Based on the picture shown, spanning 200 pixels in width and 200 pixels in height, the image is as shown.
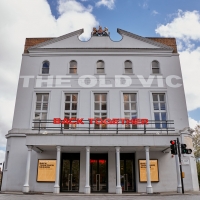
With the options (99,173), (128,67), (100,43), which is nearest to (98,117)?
(99,173)

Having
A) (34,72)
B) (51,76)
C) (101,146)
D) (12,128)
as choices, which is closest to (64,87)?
(51,76)

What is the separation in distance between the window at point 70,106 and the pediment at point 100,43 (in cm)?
551

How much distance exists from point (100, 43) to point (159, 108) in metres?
9.03

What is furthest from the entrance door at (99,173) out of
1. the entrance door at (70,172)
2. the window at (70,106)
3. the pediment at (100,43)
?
the pediment at (100,43)

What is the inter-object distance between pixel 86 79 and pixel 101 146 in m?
7.67

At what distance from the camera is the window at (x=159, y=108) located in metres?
21.3

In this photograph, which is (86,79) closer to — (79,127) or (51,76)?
(51,76)

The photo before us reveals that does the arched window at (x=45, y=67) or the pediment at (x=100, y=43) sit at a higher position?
the pediment at (x=100, y=43)

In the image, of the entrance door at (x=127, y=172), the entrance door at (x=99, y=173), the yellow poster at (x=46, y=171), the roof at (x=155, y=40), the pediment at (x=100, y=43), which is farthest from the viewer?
the roof at (x=155, y=40)

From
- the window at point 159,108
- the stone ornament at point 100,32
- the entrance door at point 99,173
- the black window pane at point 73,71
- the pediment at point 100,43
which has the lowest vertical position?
the entrance door at point 99,173

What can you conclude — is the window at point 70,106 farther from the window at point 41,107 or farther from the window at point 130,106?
the window at point 130,106

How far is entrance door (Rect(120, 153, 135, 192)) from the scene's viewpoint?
19422 mm

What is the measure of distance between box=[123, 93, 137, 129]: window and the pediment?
5445 millimetres

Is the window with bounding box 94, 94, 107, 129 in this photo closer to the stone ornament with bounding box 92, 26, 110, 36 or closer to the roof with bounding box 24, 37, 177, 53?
the stone ornament with bounding box 92, 26, 110, 36
